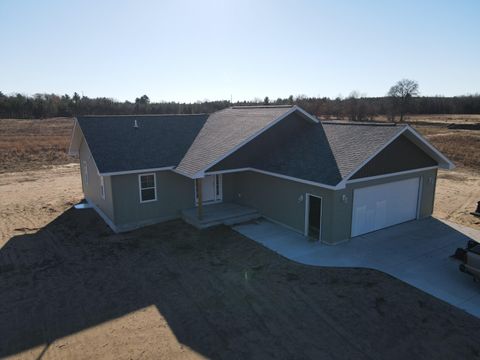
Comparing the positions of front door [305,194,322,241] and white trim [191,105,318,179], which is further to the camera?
white trim [191,105,318,179]

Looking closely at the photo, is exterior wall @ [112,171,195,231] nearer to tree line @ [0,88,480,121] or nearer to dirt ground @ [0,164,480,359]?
dirt ground @ [0,164,480,359]

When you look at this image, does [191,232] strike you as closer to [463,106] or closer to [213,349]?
[213,349]

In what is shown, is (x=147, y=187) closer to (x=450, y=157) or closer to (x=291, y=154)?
(x=291, y=154)

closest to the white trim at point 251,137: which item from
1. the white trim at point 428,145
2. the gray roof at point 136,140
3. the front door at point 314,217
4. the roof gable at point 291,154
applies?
the roof gable at point 291,154

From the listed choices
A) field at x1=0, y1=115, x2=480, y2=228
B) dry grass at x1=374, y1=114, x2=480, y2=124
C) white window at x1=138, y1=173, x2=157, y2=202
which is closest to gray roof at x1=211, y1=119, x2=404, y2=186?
white window at x1=138, y1=173, x2=157, y2=202

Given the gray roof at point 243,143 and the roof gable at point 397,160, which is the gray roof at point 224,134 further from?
the roof gable at point 397,160

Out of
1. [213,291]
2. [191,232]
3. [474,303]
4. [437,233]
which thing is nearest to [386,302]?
[474,303]
